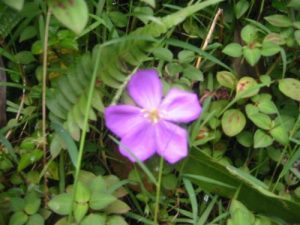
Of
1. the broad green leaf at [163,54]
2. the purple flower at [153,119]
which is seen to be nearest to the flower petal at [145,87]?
the purple flower at [153,119]

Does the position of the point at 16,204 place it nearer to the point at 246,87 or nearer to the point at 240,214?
the point at 240,214

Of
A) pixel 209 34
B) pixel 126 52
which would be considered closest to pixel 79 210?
pixel 126 52

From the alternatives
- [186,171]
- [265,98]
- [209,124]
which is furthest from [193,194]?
[265,98]

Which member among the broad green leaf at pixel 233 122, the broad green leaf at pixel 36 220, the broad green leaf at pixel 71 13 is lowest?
the broad green leaf at pixel 36 220

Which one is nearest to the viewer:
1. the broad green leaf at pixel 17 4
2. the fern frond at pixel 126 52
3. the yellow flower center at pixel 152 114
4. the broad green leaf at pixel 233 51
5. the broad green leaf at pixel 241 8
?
the broad green leaf at pixel 17 4

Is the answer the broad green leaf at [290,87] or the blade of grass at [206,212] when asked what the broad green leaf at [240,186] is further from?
the broad green leaf at [290,87]

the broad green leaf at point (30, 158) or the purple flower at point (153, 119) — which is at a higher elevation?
the purple flower at point (153, 119)

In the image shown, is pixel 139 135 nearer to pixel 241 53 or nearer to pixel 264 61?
pixel 241 53
